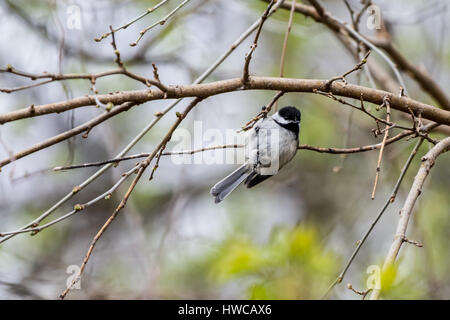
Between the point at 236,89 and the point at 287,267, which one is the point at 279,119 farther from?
the point at 236,89

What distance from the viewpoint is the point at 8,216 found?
5.50 m

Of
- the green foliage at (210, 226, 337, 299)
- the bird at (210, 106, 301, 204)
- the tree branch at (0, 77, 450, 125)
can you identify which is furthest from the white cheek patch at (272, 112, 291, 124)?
the tree branch at (0, 77, 450, 125)

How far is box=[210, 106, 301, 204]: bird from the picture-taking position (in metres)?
3.45

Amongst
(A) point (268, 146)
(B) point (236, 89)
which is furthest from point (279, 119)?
(B) point (236, 89)

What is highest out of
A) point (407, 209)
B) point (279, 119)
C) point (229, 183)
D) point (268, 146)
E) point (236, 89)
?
point (279, 119)

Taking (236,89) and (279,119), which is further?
(279,119)

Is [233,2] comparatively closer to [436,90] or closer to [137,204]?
[436,90]

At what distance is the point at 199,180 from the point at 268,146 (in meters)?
2.66

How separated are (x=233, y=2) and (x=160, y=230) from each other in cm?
252

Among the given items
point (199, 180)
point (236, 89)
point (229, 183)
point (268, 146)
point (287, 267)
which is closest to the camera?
point (236, 89)

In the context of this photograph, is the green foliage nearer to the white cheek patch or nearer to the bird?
the bird

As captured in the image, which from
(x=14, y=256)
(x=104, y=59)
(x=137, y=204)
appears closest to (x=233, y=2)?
(x=104, y=59)

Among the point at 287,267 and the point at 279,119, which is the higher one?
the point at 279,119

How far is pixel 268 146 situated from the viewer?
3471 mm
